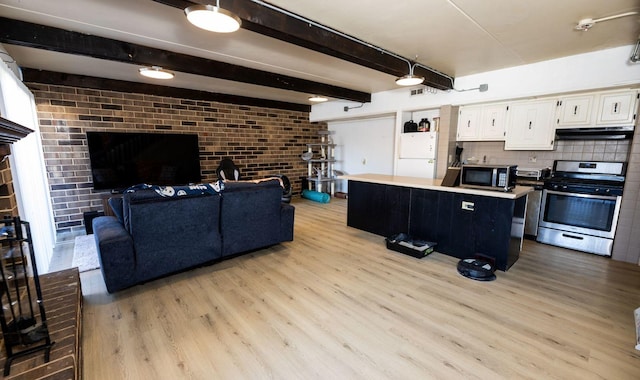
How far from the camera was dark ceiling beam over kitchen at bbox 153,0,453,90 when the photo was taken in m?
1.97

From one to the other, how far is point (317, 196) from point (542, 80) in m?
4.46

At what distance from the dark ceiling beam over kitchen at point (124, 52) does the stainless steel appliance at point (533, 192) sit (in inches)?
143

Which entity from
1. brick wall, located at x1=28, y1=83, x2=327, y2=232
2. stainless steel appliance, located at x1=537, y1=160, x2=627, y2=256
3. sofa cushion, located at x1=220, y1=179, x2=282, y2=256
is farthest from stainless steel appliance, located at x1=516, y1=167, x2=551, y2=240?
brick wall, located at x1=28, y1=83, x2=327, y2=232

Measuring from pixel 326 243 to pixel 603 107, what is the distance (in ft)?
12.6

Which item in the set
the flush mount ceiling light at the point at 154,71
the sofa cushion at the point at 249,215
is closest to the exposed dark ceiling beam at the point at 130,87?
the flush mount ceiling light at the point at 154,71

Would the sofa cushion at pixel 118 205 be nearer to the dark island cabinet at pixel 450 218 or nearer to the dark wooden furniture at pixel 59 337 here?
the dark wooden furniture at pixel 59 337

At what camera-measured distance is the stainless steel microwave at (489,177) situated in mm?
2762

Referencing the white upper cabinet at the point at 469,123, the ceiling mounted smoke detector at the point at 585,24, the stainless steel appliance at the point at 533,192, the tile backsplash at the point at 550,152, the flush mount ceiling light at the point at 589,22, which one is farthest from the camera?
the white upper cabinet at the point at 469,123

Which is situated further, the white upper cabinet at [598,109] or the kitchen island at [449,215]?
the white upper cabinet at [598,109]

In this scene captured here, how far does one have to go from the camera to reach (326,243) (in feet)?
12.2

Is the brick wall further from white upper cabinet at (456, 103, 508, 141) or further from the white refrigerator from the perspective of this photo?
white upper cabinet at (456, 103, 508, 141)

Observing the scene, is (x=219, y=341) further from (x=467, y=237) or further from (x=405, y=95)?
(x=405, y=95)

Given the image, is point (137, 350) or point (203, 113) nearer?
point (137, 350)

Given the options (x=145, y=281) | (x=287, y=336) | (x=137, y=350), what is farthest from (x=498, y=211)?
(x=145, y=281)
